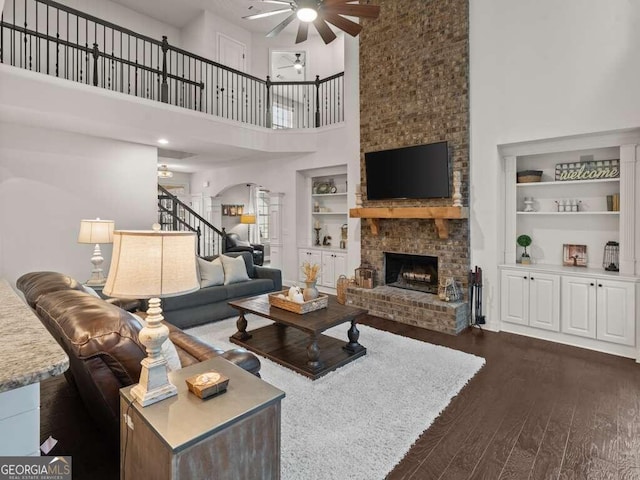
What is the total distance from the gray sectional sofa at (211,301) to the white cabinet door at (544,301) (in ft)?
11.8

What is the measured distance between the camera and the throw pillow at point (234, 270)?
5.16m

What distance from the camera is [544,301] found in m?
4.23

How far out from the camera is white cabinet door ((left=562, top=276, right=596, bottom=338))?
3900 millimetres

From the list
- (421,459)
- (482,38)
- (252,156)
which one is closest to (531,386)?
(421,459)

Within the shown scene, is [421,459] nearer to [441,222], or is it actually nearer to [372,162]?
[441,222]

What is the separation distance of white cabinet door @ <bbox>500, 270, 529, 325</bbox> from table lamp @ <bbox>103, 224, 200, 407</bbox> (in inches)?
166

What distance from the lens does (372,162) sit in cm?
569

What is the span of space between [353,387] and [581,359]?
2526mm

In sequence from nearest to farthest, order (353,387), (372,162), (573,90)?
(353,387)
(573,90)
(372,162)

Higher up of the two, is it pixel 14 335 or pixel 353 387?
pixel 14 335

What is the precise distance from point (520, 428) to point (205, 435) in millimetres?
2281

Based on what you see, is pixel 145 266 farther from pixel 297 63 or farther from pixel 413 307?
pixel 297 63

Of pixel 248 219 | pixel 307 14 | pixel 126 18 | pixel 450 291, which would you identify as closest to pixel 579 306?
pixel 450 291

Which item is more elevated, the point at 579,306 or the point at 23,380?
the point at 23,380
